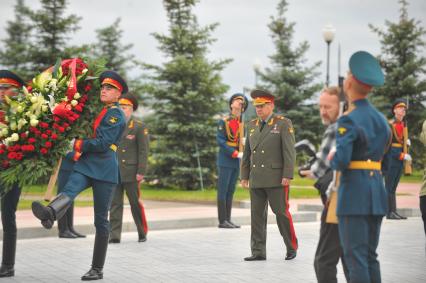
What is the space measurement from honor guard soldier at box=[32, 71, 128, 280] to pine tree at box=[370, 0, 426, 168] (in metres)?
26.0

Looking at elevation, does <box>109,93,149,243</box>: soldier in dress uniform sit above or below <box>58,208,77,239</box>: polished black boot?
above

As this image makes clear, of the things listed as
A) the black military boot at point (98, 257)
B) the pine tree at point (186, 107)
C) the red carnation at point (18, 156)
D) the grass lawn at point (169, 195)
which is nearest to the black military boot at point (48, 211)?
the red carnation at point (18, 156)

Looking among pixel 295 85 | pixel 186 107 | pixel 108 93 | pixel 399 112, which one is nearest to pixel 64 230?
pixel 108 93

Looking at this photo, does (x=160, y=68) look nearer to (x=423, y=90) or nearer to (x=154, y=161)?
(x=154, y=161)

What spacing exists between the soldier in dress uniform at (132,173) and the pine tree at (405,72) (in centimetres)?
2261

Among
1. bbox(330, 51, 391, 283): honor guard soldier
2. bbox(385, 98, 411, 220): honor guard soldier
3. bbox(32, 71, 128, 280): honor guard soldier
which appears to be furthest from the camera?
bbox(385, 98, 411, 220): honor guard soldier

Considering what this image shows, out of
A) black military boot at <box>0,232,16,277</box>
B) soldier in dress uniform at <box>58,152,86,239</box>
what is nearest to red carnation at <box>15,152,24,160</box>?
black military boot at <box>0,232,16,277</box>

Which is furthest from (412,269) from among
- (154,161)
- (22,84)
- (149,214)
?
(154,161)

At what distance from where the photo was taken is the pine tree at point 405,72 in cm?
Result: 3362

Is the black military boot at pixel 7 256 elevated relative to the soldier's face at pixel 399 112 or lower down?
lower down

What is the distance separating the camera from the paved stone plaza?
8531 millimetres

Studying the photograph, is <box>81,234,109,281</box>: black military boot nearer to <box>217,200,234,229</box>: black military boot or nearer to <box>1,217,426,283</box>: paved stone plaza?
<box>1,217,426,283</box>: paved stone plaza

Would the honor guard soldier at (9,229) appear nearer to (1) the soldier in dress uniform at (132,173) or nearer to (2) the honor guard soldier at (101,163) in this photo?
(2) the honor guard soldier at (101,163)

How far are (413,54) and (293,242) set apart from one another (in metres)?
26.3
